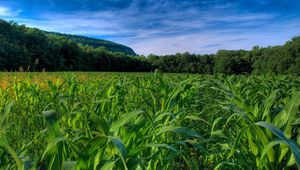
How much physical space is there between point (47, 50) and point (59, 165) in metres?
74.9

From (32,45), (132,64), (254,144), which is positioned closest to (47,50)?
(32,45)

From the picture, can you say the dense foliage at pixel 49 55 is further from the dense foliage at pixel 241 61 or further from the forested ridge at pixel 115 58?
the dense foliage at pixel 241 61

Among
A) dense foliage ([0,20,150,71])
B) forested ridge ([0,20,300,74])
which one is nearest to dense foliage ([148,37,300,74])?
forested ridge ([0,20,300,74])

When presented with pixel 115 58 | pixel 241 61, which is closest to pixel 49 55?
pixel 115 58

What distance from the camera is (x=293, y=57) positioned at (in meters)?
63.8

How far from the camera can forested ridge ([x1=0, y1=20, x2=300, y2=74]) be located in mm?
62812

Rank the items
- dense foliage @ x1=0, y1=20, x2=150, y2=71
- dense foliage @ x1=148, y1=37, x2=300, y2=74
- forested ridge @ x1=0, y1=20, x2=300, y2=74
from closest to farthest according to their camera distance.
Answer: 1. dense foliage @ x1=0, y1=20, x2=150, y2=71
2. forested ridge @ x1=0, y1=20, x2=300, y2=74
3. dense foliage @ x1=148, y1=37, x2=300, y2=74

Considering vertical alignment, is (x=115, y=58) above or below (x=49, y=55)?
below

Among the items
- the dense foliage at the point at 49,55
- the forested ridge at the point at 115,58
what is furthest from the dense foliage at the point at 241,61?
the dense foliage at the point at 49,55

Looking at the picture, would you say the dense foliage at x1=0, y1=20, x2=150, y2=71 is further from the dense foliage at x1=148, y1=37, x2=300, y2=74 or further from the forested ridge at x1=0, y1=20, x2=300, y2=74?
the dense foliage at x1=148, y1=37, x2=300, y2=74

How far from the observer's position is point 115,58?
88375 mm

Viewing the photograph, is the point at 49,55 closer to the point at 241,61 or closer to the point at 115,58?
the point at 115,58

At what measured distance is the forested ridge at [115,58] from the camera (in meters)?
62.8

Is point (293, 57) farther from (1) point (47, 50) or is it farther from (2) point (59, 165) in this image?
(2) point (59, 165)
